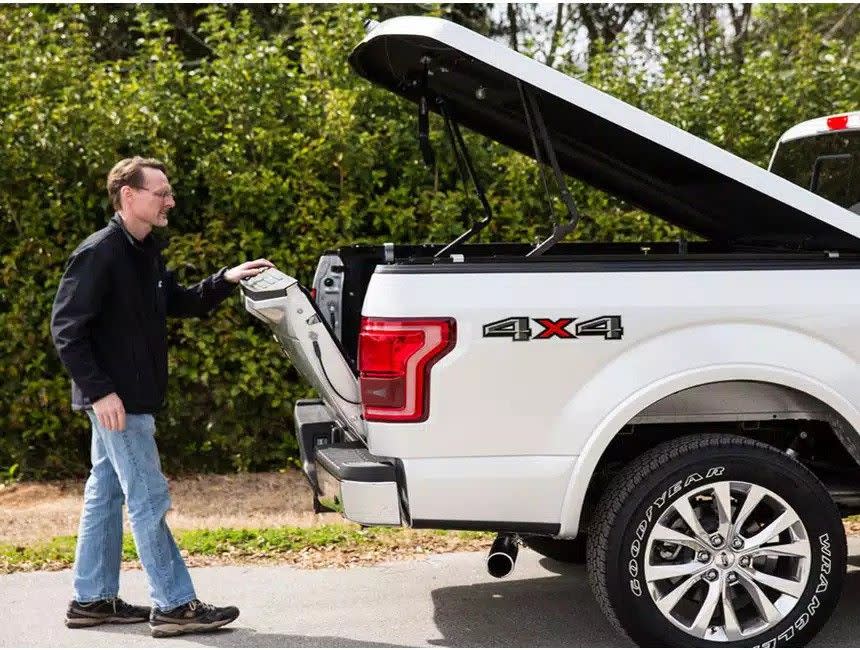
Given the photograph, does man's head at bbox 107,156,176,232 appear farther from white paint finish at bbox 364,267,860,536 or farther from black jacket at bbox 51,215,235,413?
white paint finish at bbox 364,267,860,536

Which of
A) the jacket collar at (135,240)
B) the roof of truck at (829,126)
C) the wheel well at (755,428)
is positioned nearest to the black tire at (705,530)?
the wheel well at (755,428)

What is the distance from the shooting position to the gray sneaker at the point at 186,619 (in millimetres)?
4668

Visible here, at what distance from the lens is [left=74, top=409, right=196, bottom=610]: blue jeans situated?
4.59 m

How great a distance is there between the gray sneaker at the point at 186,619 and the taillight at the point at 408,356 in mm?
1248

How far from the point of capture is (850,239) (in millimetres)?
4766

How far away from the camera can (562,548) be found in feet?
18.8

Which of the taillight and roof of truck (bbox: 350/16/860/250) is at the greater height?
roof of truck (bbox: 350/16/860/250)

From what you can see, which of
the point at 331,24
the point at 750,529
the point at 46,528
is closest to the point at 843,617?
the point at 750,529

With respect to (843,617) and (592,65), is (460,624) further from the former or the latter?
(592,65)

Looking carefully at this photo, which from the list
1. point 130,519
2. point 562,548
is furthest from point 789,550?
point 130,519

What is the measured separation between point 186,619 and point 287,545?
4.51 ft

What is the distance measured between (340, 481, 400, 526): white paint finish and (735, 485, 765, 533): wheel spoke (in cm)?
122

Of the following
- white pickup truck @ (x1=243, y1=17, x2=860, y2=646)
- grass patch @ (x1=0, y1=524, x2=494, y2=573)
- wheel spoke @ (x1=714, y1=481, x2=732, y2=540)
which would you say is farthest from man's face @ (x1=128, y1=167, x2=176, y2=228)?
wheel spoke @ (x1=714, y1=481, x2=732, y2=540)

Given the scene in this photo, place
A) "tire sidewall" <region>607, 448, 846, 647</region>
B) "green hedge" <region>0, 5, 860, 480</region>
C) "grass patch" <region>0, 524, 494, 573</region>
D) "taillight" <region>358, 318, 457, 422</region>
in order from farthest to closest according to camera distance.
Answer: "green hedge" <region>0, 5, 860, 480</region>
"grass patch" <region>0, 524, 494, 573</region>
"tire sidewall" <region>607, 448, 846, 647</region>
"taillight" <region>358, 318, 457, 422</region>
